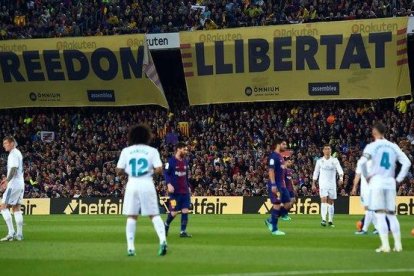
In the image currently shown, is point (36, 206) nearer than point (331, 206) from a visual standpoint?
No

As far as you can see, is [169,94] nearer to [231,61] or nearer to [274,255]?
[231,61]

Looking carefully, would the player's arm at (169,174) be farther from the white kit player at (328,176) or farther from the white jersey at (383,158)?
the white jersey at (383,158)

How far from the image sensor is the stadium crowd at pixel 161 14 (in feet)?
145

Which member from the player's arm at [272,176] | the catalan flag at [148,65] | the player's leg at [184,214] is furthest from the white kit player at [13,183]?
the catalan flag at [148,65]

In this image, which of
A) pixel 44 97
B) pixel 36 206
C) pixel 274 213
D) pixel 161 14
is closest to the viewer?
pixel 274 213

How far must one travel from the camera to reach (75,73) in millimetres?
49406

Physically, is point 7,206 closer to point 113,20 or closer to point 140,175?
point 140,175

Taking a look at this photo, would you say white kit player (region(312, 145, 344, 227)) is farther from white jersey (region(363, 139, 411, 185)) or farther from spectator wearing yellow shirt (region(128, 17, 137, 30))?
spectator wearing yellow shirt (region(128, 17, 137, 30))

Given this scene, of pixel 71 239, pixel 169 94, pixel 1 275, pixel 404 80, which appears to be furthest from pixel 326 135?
pixel 1 275

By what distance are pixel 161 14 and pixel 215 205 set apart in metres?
12.3

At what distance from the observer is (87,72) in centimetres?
4922

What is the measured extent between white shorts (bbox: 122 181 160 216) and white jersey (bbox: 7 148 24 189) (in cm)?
554

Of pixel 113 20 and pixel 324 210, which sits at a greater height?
pixel 113 20

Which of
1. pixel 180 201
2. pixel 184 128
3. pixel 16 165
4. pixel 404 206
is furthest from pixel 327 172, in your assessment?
pixel 184 128
